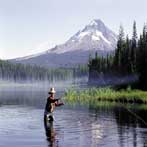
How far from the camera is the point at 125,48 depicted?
129 meters

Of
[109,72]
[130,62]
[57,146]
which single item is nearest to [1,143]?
[57,146]

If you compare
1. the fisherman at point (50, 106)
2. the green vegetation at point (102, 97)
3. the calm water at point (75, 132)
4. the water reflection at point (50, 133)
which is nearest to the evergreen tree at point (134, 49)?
the green vegetation at point (102, 97)

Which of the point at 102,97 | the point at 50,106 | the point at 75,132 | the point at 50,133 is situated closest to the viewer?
the point at 50,133

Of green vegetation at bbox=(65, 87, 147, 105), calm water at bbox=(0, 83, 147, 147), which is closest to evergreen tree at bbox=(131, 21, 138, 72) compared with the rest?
green vegetation at bbox=(65, 87, 147, 105)

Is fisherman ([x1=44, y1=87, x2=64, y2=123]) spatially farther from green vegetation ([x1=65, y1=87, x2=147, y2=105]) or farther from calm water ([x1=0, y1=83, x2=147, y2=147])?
green vegetation ([x1=65, y1=87, x2=147, y2=105])

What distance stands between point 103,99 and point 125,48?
221ft

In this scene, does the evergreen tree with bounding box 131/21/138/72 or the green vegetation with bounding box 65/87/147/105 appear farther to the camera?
the evergreen tree with bounding box 131/21/138/72

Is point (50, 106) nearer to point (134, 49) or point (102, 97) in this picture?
point (102, 97)

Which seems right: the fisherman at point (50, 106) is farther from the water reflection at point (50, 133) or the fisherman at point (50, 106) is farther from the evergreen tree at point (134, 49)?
the evergreen tree at point (134, 49)

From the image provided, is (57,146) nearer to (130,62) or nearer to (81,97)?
(81,97)

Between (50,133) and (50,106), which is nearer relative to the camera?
(50,133)

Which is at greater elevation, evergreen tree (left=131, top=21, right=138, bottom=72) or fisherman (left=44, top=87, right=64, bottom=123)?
evergreen tree (left=131, top=21, right=138, bottom=72)

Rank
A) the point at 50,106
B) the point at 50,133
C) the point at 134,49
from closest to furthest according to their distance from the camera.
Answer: the point at 50,133, the point at 50,106, the point at 134,49

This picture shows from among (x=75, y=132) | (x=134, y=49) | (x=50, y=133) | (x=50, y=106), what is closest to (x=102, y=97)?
(x=50, y=106)
